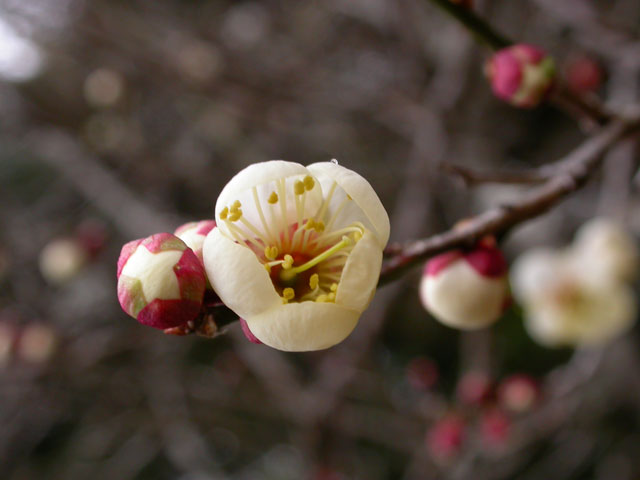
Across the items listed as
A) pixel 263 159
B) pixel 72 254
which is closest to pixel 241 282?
pixel 72 254

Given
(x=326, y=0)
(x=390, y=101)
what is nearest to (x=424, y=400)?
(x=390, y=101)

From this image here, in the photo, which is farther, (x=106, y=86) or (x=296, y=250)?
(x=106, y=86)

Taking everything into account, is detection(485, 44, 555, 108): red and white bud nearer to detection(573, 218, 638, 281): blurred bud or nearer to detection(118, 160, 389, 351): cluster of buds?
detection(118, 160, 389, 351): cluster of buds


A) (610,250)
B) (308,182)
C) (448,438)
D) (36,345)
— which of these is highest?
(308,182)

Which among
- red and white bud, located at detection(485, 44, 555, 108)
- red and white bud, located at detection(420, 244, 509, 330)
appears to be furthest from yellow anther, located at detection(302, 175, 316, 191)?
red and white bud, located at detection(485, 44, 555, 108)

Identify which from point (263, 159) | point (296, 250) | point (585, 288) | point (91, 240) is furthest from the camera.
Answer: point (263, 159)

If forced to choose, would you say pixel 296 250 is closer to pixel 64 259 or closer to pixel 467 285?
pixel 467 285

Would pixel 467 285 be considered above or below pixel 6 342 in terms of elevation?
above
